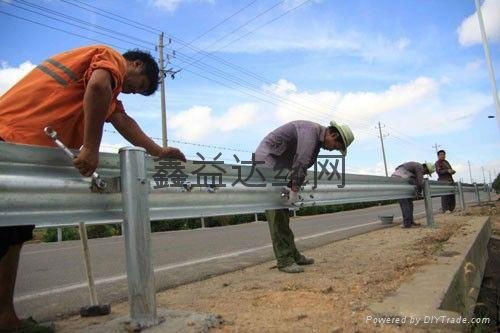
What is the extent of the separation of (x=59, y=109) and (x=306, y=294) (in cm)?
203

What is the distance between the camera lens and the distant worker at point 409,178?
8836mm

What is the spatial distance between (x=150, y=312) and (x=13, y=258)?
85cm

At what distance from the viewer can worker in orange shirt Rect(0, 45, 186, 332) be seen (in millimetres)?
2488

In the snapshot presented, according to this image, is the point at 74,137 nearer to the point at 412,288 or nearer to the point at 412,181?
the point at 412,288

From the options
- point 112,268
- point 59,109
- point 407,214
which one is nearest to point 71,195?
point 59,109

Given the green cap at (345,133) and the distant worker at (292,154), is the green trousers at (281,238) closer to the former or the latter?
the distant worker at (292,154)

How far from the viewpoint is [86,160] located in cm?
247

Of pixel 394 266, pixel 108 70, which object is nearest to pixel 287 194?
pixel 394 266

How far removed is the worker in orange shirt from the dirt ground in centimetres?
56

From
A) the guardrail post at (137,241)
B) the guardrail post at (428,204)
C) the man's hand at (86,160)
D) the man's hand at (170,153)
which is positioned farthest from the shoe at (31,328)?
the guardrail post at (428,204)

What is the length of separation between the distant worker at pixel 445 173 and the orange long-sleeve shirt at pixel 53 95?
11750mm

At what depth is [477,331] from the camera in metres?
2.83

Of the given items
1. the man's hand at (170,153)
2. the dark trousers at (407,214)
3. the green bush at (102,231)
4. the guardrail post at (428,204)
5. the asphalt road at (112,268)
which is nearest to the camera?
the man's hand at (170,153)

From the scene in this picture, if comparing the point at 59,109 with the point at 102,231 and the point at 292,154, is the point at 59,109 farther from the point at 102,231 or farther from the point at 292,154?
the point at 102,231
